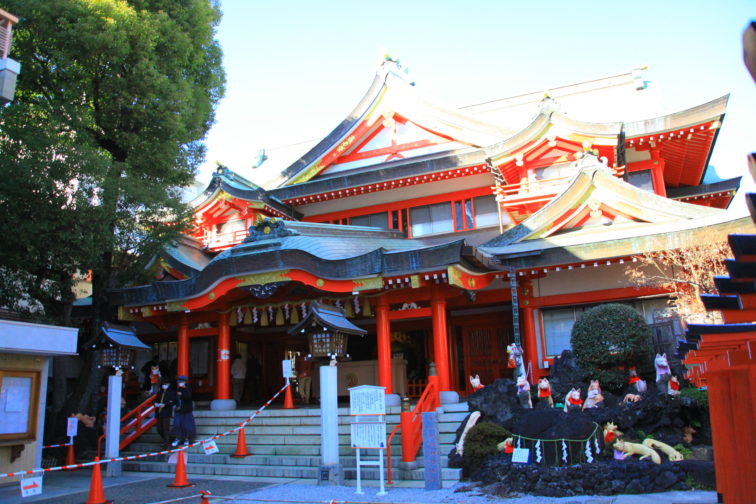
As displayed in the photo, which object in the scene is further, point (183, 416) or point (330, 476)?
point (183, 416)

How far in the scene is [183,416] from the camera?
14.5m

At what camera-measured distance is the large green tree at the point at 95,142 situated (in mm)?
13984

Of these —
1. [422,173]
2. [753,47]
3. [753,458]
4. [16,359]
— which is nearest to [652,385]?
[753,458]

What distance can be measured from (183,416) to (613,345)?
32.5 feet

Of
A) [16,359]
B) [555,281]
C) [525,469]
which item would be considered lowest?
[525,469]

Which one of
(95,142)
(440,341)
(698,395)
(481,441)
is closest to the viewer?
(698,395)

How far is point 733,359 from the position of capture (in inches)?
251

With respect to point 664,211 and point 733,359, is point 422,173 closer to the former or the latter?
point 664,211

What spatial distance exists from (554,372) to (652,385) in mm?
2070

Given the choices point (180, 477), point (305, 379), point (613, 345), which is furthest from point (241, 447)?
point (613, 345)

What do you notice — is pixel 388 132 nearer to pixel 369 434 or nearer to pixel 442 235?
pixel 442 235

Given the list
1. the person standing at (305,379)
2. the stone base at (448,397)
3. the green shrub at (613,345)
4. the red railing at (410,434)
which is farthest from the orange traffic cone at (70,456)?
the green shrub at (613,345)

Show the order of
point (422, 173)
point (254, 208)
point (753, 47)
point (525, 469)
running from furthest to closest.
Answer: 1. point (254, 208)
2. point (422, 173)
3. point (525, 469)
4. point (753, 47)

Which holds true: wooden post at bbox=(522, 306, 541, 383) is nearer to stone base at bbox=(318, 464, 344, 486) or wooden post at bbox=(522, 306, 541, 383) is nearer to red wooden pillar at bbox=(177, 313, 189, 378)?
stone base at bbox=(318, 464, 344, 486)
